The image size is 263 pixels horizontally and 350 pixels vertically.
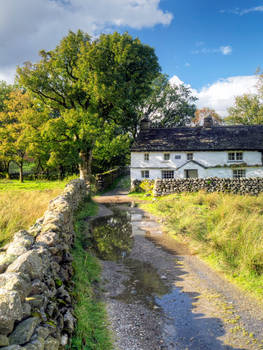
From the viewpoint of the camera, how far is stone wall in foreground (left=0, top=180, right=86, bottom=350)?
106 inches

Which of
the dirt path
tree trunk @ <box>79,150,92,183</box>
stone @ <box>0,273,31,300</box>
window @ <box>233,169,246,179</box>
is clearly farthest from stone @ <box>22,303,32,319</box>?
window @ <box>233,169,246,179</box>

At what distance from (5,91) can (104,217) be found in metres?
36.2

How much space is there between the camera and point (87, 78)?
920 inches

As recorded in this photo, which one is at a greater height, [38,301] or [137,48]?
[137,48]

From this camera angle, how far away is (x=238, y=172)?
2977 cm

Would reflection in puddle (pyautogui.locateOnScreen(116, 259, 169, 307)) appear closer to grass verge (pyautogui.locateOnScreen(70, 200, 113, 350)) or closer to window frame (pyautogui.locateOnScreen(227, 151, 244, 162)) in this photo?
grass verge (pyautogui.locateOnScreen(70, 200, 113, 350))

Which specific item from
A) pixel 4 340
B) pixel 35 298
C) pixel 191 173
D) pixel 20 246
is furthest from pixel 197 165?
pixel 4 340

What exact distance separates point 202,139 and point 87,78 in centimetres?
1581

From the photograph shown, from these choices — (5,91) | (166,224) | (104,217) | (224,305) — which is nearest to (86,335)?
(224,305)

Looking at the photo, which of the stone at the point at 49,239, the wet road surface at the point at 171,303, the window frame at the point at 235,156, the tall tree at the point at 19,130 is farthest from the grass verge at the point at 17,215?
the window frame at the point at 235,156

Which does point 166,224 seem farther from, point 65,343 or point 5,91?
point 5,91

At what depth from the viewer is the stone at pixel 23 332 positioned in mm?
2682

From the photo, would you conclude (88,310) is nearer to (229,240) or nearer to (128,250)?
(128,250)

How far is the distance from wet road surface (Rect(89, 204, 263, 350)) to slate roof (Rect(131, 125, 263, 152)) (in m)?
22.5
